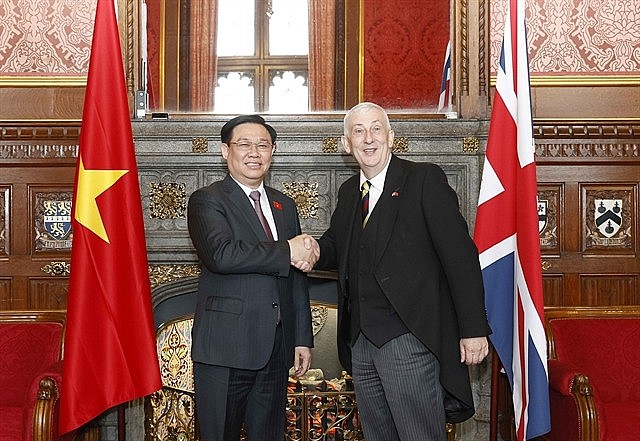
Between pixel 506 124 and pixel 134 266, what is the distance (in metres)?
1.72

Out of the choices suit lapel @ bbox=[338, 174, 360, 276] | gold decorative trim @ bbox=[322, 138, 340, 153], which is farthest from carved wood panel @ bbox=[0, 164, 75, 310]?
suit lapel @ bbox=[338, 174, 360, 276]

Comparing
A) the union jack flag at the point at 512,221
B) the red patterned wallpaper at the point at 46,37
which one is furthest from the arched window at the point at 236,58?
the union jack flag at the point at 512,221

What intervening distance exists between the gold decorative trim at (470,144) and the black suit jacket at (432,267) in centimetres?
126

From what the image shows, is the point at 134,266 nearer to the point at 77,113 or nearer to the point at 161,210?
the point at 161,210

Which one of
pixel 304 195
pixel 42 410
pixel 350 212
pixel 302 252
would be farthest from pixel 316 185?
pixel 42 410

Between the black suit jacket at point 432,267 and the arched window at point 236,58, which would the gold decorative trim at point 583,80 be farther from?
the black suit jacket at point 432,267

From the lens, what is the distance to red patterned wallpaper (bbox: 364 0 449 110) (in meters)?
4.33

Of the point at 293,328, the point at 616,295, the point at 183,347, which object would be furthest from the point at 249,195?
the point at 616,295

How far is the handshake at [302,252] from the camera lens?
2.98 metres

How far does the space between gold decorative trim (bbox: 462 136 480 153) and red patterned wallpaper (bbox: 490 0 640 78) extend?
1.90 feet

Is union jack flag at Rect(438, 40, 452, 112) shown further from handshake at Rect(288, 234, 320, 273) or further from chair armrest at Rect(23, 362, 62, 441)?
chair armrest at Rect(23, 362, 62, 441)

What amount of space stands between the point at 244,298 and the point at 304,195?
1272mm

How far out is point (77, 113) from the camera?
432 centimetres

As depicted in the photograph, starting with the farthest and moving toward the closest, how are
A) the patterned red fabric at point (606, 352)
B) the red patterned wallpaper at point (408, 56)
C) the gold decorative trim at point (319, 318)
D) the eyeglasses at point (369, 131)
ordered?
the gold decorative trim at point (319, 318)
the red patterned wallpaper at point (408, 56)
the patterned red fabric at point (606, 352)
the eyeglasses at point (369, 131)
